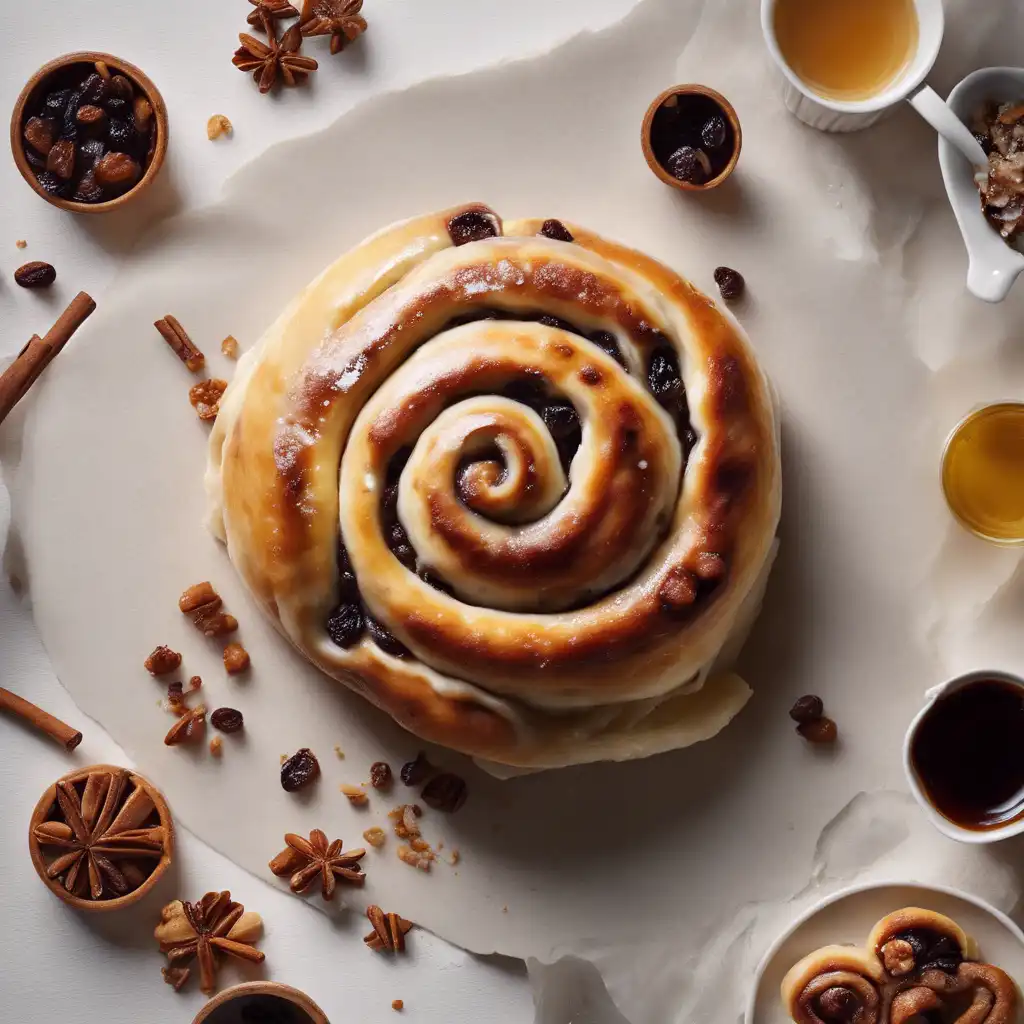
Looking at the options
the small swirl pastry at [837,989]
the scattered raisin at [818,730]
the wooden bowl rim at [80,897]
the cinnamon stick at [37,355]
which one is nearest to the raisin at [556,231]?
the cinnamon stick at [37,355]

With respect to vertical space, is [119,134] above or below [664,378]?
above

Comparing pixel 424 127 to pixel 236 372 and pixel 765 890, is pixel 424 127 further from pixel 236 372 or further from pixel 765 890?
pixel 765 890

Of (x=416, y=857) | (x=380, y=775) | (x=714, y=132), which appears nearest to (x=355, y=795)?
(x=380, y=775)

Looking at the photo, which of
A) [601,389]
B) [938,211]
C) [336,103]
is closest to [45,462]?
[336,103]

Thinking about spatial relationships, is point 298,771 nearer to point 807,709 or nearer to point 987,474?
point 807,709

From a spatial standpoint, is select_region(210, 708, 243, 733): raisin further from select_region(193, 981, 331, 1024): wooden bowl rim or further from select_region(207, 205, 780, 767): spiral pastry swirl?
select_region(193, 981, 331, 1024): wooden bowl rim

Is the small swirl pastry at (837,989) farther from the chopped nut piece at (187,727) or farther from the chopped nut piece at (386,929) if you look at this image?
the chopped nut piece at (187,727)

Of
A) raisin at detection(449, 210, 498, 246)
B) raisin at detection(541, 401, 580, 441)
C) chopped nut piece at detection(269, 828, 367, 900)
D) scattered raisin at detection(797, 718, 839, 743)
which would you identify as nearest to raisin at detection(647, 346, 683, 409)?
raisin at detection(541, 401, 580, 441)

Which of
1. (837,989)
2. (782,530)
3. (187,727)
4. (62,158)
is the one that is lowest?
(837,989)
